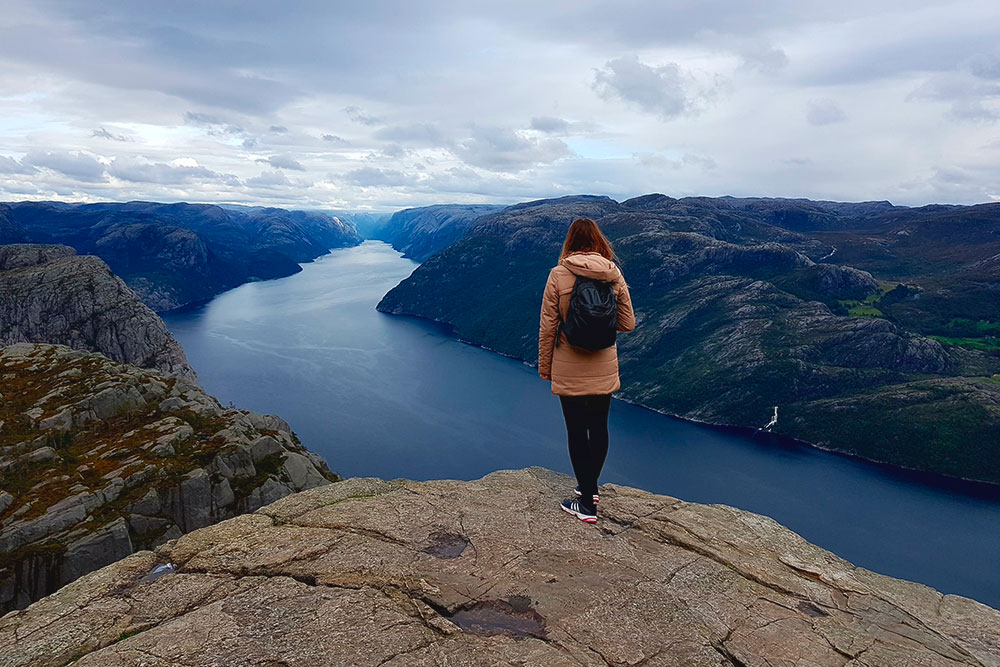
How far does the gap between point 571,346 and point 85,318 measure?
14998 centimetres

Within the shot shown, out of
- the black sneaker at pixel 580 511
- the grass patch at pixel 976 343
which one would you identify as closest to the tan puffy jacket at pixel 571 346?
the black sneaker at pixel 580 511

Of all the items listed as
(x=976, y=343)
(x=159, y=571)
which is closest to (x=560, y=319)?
(x=159, y=571)

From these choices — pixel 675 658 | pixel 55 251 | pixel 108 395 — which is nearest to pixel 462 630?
pixel 675 658

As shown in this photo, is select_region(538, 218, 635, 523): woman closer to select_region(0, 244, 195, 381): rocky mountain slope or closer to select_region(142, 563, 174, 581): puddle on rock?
select_region(142, 563, 174, 581): puddle on rock

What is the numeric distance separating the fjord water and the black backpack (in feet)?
362

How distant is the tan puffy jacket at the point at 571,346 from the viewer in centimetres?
1033

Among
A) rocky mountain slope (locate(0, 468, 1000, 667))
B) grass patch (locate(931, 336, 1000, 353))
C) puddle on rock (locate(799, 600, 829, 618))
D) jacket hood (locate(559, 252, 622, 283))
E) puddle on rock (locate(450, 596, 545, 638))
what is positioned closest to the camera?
rocky mountain slope (locate(0, 468, 1000, 667))

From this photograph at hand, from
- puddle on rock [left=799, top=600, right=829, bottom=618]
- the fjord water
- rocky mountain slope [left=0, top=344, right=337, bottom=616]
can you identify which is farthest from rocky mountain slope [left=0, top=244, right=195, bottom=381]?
puddle on rock [left=799, top=600, right=829, bottom=618]

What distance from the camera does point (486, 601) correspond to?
8.62 meters

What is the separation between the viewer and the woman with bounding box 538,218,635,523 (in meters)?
10.4

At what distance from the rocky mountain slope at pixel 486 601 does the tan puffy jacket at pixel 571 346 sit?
3.20 m

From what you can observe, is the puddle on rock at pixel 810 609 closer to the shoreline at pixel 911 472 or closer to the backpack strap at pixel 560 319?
the backpack strap at pixel 560 319

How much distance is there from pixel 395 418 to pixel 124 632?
140490mm

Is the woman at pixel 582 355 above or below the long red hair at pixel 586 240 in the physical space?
below
